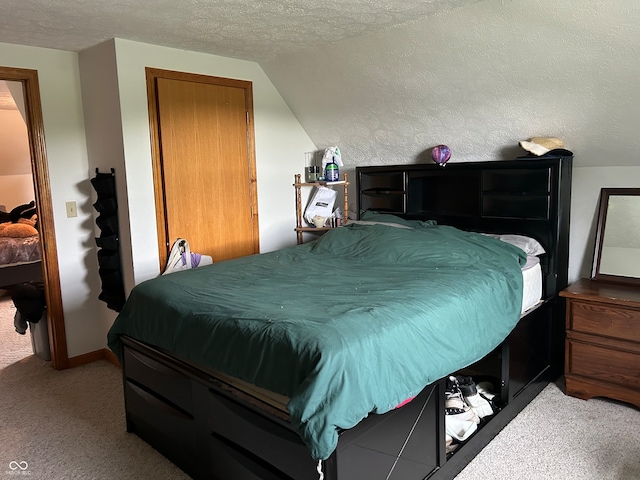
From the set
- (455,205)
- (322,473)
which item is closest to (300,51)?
(455,205)

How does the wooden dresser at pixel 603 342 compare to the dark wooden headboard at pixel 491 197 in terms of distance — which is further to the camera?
the dark wooden headboard at pixel 491 197

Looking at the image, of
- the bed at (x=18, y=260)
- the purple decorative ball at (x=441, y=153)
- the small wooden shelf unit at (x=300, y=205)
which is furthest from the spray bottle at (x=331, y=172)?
the bed at (x=18, y=260)

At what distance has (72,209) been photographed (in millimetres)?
3510

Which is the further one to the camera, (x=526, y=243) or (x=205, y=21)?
(x=526, y=243)

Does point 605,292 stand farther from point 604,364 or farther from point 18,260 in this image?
point 18,260

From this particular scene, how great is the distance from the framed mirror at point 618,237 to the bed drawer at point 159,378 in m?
2.42

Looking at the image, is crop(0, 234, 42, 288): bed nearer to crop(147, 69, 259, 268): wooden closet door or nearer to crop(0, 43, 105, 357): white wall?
crop(0, 43, 105, 357): white wall

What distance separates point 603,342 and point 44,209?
3.49 metres

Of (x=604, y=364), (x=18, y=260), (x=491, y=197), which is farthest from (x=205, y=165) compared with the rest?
(x=18, y=260)

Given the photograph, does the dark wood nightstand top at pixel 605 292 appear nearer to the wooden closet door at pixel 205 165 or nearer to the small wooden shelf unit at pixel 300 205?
the small wooden shelf unit at pixel 300 205

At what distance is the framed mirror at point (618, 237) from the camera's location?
9.69ft

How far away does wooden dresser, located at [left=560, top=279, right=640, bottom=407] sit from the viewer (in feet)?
8.71

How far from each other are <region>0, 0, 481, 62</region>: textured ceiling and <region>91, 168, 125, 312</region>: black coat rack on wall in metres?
0.87

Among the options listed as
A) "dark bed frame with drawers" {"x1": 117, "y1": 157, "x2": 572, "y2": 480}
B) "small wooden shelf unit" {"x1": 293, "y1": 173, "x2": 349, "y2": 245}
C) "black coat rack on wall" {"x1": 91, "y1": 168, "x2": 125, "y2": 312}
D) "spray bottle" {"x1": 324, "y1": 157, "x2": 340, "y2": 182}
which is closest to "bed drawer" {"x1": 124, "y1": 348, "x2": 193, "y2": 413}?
"dark bed frame with drawers" {"x1": 117, "y1": 157, "x2": 572, "y2": 480}
